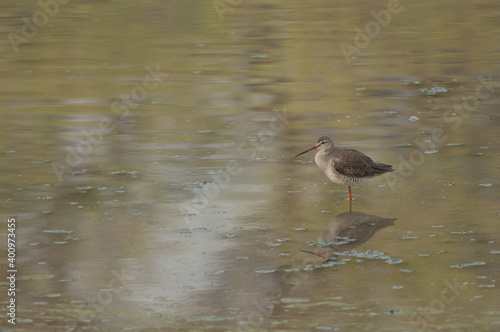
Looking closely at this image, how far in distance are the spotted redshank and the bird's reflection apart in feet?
1.80

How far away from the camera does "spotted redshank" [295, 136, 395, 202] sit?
10.1 meters

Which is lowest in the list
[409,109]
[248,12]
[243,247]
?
[248,12]

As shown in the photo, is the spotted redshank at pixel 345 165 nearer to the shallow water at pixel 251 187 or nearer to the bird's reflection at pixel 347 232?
the shallow water at pixel 251 187

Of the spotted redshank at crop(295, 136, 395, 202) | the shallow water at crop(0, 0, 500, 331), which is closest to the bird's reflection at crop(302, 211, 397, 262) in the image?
the shallow water at crop(0, 0, 500, 331)

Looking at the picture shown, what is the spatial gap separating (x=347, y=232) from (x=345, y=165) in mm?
1196

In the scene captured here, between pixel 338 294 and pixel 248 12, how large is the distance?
22282 millimetres

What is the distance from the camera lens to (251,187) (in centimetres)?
1096

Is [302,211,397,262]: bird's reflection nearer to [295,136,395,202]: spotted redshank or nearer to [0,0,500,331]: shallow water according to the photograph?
[0,0,500,331]: shallow water

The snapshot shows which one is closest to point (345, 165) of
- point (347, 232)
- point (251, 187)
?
point (347, 232)

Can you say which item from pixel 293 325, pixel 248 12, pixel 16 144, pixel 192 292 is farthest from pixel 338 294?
pixel 248 12

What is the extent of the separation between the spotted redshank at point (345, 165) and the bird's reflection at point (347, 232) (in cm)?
55

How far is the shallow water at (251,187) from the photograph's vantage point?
7.47m

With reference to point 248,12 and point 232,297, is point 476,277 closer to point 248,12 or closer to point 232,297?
point 232,297

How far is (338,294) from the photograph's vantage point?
7.52 meters
